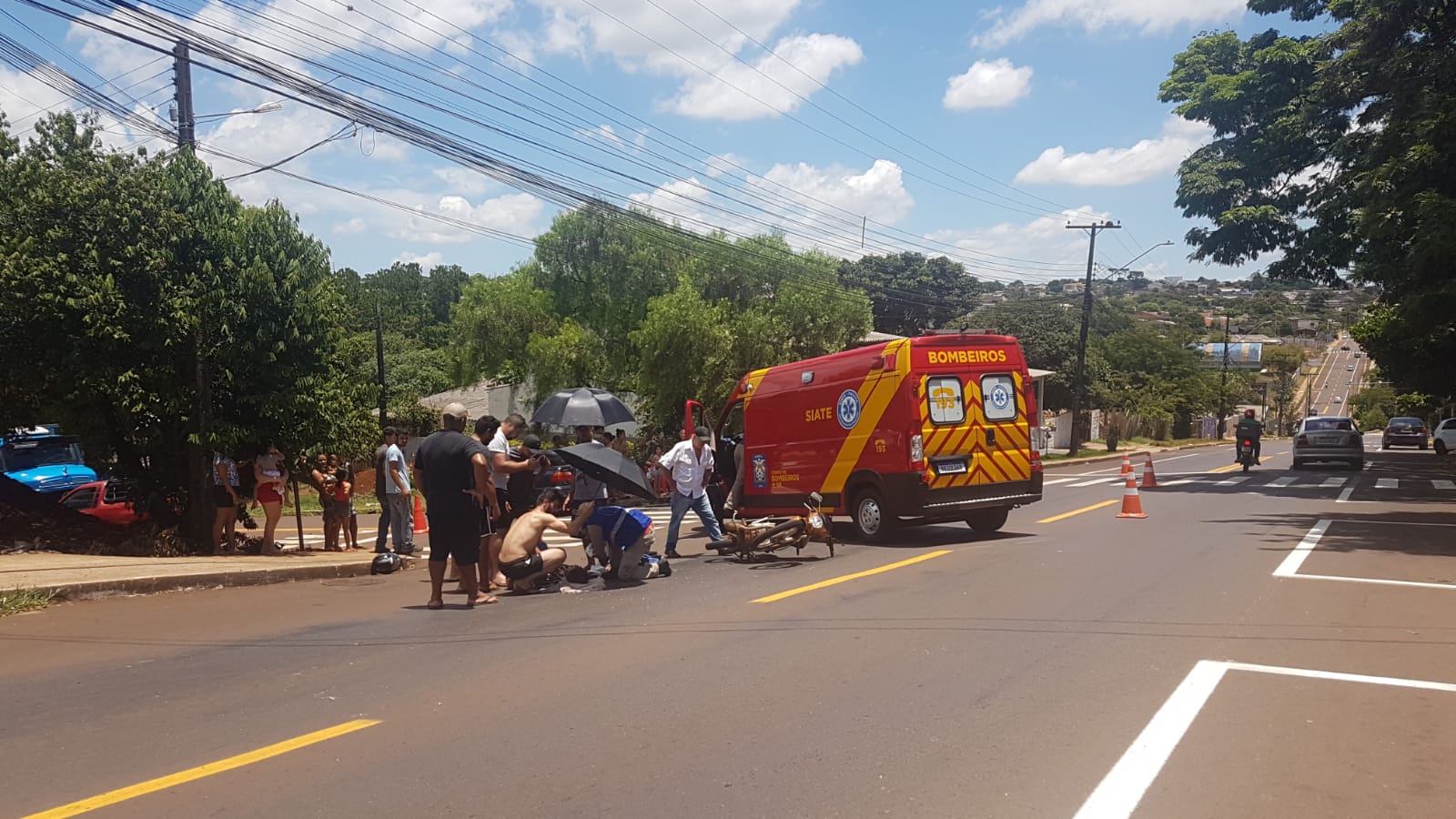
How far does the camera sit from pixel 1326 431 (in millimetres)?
30844

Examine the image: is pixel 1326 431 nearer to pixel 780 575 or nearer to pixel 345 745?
pixel 780 575

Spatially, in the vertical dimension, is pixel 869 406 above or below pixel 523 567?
above

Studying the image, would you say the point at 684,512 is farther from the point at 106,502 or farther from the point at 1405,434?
the point at 1405,434

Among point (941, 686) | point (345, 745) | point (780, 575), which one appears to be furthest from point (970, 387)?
point (345, 745)

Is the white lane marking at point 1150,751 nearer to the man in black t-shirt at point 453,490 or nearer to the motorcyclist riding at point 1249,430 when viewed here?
the man in black t-shirt at point 453,490

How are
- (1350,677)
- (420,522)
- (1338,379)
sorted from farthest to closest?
(1338,379)
(420,522)
(1350,677)

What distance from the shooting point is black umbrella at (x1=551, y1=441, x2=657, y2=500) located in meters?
10.3

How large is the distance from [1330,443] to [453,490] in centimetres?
2920

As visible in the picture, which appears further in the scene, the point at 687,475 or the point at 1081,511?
the point at 1081,511

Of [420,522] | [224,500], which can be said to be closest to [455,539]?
[224,500]

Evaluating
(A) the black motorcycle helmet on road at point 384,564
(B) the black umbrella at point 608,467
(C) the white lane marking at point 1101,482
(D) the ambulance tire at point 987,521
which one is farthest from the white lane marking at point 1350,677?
(C) the white lane marking at point 1101,482

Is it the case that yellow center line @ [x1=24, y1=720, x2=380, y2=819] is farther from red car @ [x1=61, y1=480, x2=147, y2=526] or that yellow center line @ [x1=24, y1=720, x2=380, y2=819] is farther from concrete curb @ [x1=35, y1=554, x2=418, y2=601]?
red car @ [x1=61, y1=480, x2=147, y2=526]

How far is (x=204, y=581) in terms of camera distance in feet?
35.1

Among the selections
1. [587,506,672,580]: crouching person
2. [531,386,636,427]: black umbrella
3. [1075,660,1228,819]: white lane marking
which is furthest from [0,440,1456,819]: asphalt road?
[531,386,636,427]: black umbrella
